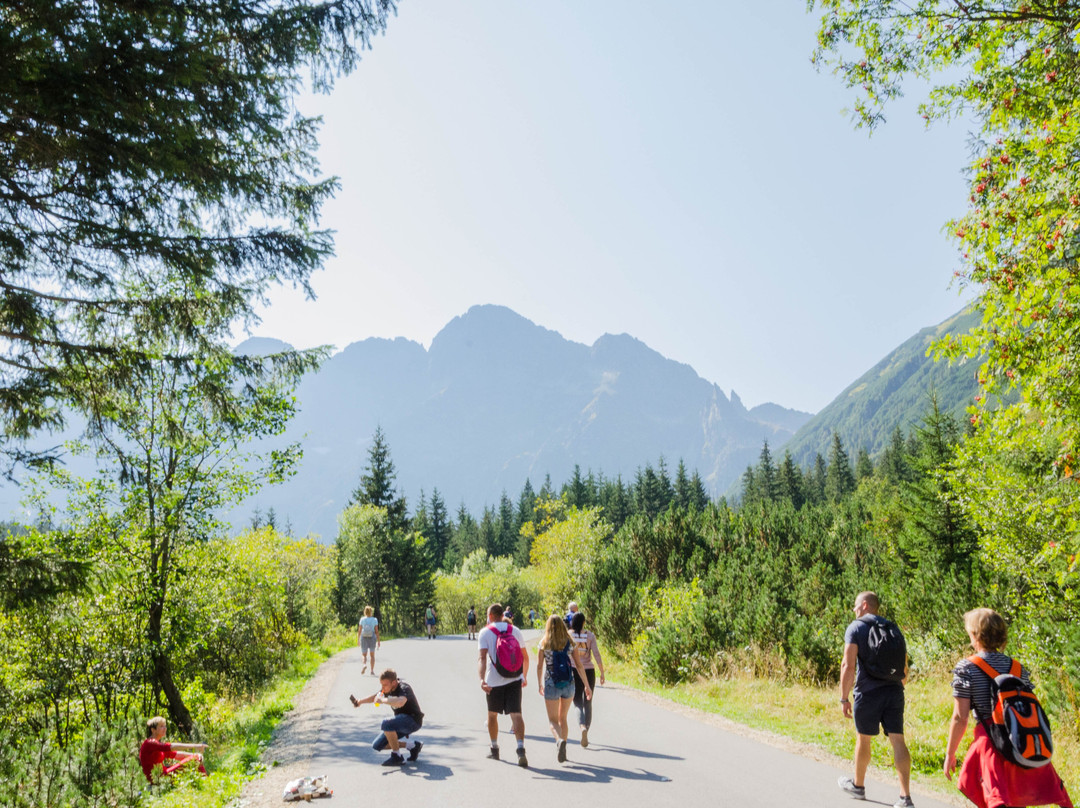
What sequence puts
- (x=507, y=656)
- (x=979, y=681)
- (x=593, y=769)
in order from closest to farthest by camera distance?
1. (x=979, y=681)
2. (x=593, y=769)
3. (x=507, y=656)

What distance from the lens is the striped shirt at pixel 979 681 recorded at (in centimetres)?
429

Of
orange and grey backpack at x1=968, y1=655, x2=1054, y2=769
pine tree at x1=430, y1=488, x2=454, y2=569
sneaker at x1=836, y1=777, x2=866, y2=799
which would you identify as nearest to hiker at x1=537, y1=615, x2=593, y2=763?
sneaker at x1=836, y1=777, x2=866, y2=799

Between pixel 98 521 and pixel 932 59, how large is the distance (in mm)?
14671

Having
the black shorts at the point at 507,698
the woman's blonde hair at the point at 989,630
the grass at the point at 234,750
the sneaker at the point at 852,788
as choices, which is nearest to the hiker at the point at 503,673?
the black shorts at the point at 507,698

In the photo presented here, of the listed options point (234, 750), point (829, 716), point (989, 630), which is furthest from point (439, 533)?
point (989, 630)

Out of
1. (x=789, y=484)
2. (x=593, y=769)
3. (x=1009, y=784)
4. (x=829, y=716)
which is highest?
(x=789, y=484)

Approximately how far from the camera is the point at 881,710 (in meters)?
6.03

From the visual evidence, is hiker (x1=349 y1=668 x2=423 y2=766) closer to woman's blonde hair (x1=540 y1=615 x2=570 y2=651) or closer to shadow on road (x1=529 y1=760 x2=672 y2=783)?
shadow on road (x1=529 y1=760 x2=672 y2=783)

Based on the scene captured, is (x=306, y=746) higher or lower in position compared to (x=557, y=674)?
lower

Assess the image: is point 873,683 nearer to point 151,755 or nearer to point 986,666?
point 986,666

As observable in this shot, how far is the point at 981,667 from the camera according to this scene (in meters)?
4.38

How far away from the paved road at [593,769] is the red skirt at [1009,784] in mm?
2117

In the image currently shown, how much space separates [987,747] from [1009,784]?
0.72ft

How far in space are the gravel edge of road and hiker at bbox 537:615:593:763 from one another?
2.60m
